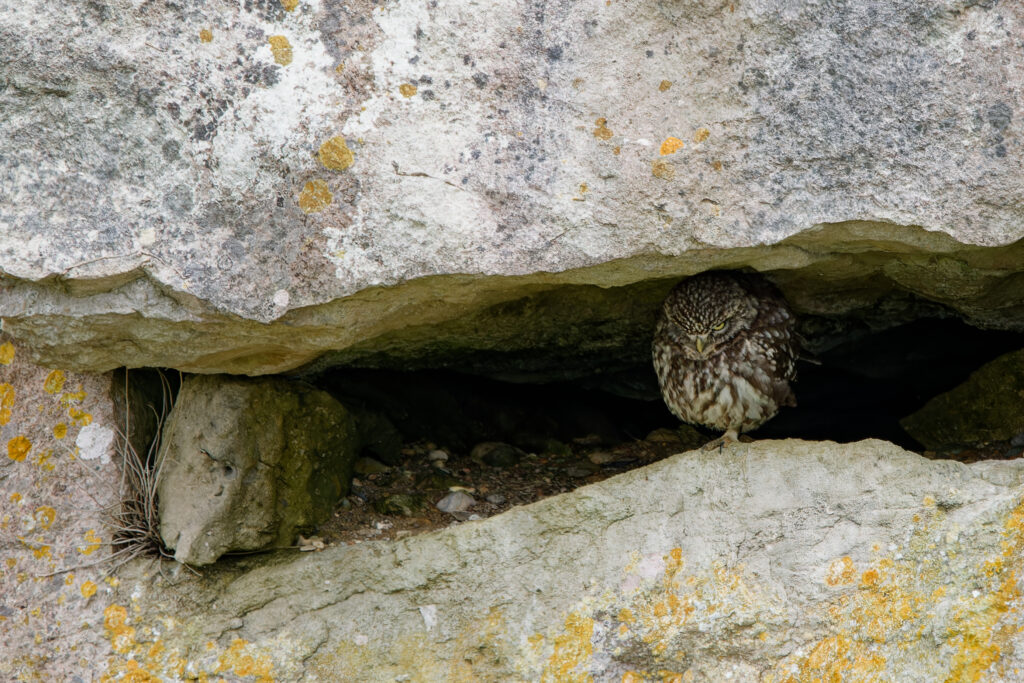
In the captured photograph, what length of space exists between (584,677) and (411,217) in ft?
5.64

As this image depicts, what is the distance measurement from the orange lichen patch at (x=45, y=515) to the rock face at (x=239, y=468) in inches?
15.4

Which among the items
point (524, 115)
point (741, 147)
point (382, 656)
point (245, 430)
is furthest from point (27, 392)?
point (741, 147)

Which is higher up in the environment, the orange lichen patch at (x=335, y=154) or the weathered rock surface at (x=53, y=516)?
the orange lichen patch at (x=335, y=154)

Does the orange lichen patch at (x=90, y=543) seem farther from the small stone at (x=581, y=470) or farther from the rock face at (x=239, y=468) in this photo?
the small stone at (x=581, y=470)

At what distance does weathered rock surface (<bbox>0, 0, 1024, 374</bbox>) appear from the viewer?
2.79m

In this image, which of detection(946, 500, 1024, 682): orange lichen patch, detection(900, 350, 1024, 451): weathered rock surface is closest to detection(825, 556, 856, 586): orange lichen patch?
detection(946, 500, 1024, 682): orange lichen patch

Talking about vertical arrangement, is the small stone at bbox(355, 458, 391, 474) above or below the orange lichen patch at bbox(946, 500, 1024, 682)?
below

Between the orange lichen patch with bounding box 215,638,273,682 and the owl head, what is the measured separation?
85.3 inches

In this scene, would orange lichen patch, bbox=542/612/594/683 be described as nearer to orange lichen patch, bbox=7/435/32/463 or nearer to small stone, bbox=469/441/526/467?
small stone, bbox=469/441/526/467

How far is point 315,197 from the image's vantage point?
2.88 m

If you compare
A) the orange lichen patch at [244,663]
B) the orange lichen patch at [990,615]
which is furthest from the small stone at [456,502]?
the orange lichen patch at [990,615]

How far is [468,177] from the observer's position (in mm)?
2895

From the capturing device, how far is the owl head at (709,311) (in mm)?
3906

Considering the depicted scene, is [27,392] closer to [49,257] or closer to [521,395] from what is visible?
[49,257]
